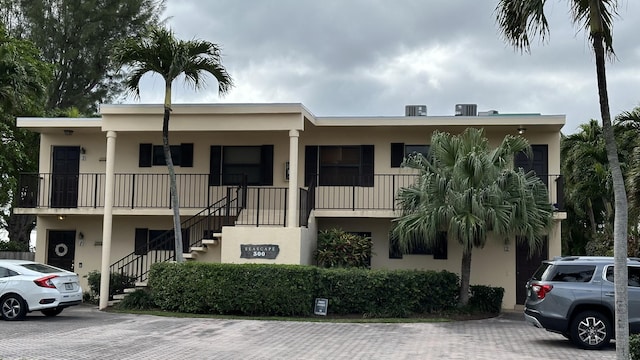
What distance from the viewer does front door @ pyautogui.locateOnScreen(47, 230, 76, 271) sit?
21828 millimetres

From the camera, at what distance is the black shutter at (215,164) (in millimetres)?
20844

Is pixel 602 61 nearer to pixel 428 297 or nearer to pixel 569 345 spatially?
pixel 569 345

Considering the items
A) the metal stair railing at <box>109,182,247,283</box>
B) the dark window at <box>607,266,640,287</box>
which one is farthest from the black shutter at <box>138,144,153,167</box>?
the dark window at <box>607,266,640,287</box>

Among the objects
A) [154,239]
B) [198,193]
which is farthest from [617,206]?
[154,239]

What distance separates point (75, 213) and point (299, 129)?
7.35 m

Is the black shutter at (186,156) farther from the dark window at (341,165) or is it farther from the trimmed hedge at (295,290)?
the trimmed hedge at (295,290)

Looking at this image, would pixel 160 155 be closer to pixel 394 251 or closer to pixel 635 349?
pixel 394 251

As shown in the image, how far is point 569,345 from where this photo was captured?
13.0m

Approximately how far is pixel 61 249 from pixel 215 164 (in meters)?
5.78

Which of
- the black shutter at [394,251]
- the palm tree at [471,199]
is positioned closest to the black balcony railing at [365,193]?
the black shutter at [394,251]

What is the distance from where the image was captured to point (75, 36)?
1335 inches

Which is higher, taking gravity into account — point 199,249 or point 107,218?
point 107,218

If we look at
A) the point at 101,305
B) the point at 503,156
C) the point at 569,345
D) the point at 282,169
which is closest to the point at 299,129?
the point at 282,169

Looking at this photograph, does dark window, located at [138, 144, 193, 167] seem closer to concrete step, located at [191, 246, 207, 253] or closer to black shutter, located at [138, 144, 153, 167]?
black shutter, located at [138, 144, 153, 167]
